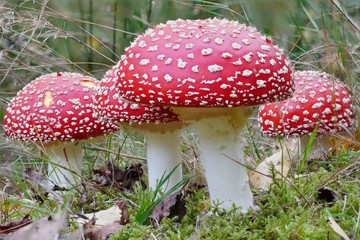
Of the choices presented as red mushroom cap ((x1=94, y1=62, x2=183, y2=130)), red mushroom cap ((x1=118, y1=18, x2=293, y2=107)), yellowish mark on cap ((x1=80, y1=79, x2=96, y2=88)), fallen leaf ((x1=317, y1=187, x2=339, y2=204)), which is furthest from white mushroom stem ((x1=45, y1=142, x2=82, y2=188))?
fallen leaf ((x1=317, y1=187, x2=339, y2=204))

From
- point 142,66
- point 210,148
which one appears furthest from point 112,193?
point 142,66

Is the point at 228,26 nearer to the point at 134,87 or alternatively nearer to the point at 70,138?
the point at 134,87

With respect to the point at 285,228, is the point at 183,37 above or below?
above

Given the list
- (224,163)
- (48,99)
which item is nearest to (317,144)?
(224,163)

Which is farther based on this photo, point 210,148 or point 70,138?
point 70,138

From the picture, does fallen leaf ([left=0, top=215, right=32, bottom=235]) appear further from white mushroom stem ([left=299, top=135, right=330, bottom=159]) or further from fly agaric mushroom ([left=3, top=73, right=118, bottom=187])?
white mushroom stem ([left=299, top=135, right=330, bottom=159])

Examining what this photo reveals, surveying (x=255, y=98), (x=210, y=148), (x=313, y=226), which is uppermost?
(x=255, y=98)

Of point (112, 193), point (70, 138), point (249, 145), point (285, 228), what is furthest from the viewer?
point (249, 145)
